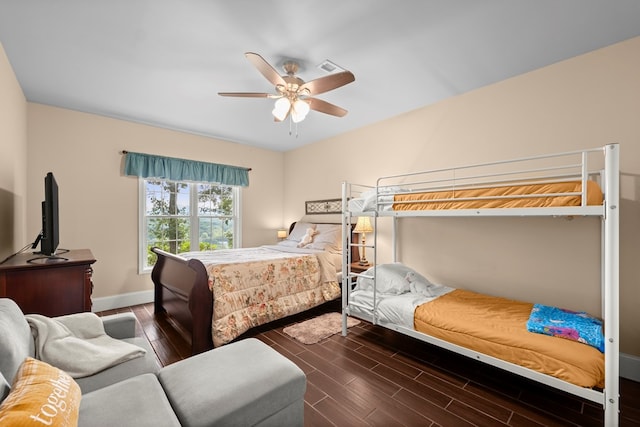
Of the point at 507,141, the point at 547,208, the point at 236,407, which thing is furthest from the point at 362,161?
the point at 236,407

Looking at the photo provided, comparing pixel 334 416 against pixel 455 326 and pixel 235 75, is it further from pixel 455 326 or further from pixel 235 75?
pixel 235 75

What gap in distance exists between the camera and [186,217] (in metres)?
4.43

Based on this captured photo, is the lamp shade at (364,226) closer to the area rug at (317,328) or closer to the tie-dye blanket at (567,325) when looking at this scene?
the area rug at (317,328)

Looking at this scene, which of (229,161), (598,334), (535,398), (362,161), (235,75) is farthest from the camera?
(229,161)

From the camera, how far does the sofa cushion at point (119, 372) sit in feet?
4.25

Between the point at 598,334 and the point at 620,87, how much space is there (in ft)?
6.23

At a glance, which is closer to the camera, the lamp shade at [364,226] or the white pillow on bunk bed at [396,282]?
the white pillow on bunk bed at [396,282]

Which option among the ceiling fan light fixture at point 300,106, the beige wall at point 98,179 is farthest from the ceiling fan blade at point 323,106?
the beige wall at point 98,179

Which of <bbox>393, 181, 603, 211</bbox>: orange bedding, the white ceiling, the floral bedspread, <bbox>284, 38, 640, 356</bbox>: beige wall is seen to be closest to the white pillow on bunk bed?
<bbox>284, 38, 640, 356</bbox>: beige wall

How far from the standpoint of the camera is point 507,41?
7.00ft

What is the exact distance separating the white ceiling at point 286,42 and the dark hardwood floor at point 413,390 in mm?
2585

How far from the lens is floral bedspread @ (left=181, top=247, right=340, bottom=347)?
257cm

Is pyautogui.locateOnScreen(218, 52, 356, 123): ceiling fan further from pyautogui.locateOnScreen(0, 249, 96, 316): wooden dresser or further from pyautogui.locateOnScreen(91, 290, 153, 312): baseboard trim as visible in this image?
pyautogui.locateOnScreen(91, 290, 153, 312): baseboard trim

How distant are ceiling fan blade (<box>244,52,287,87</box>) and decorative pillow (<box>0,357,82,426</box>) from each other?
6.17 ft
